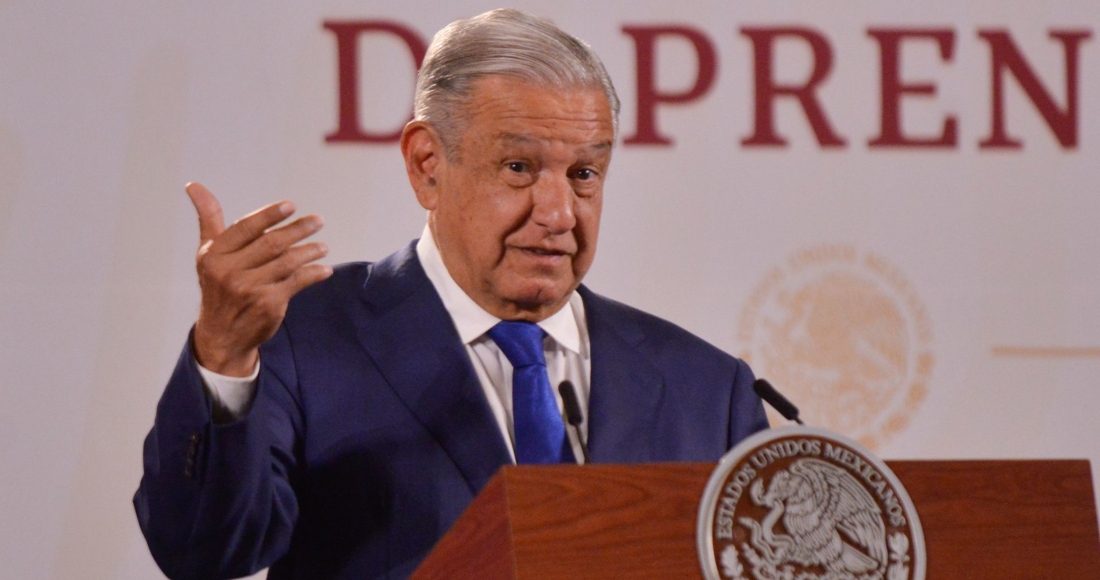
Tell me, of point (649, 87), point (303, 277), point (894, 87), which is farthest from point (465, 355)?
point (894, 87)

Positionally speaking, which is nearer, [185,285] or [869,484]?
[869,484]

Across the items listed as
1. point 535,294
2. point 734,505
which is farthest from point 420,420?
point 734,505

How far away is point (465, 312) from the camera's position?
2342 mm

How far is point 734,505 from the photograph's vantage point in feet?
4.93

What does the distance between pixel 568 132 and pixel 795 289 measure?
128 cm

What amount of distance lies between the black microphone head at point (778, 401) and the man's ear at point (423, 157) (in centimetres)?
68

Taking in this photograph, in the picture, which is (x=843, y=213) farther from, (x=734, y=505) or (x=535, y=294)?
(x=734, y=505)

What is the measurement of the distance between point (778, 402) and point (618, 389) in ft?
1.44

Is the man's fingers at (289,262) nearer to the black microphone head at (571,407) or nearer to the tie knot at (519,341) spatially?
the black microphone head at (571,407)

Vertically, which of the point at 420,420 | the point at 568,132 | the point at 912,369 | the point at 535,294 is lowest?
the point at 912,369

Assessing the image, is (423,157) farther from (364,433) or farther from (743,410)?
(743,410)

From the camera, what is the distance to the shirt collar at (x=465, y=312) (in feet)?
7.63

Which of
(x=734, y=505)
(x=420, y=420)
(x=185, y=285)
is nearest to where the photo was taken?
(x=734, y=505)

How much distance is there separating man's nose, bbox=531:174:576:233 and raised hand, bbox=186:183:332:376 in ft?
2.04
